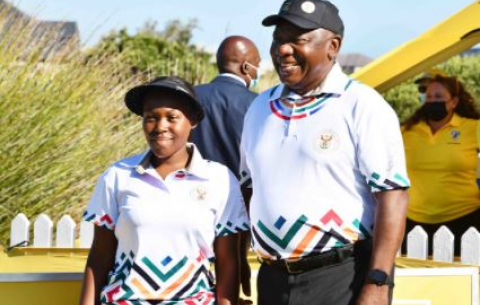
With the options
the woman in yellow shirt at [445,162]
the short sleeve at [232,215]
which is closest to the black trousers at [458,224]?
the woman in yellow shirt at [445,162]

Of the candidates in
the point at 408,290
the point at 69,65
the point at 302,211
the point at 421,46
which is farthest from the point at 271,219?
the point at 69,65

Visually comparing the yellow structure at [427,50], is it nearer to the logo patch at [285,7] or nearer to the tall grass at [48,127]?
the tall grass at [48,127]

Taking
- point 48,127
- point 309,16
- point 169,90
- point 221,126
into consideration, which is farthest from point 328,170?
point 48,127

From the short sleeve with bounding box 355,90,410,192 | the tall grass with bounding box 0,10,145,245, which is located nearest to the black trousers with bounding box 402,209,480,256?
the tall grass with bounding box 0,10,145,245

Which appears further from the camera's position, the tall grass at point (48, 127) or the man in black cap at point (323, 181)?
the tall grass at point (48, 127)

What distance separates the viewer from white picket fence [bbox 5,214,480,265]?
716cm

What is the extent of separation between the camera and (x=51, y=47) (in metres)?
10.8

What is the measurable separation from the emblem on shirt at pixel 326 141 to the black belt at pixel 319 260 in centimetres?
33

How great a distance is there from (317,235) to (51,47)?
24.0 feet

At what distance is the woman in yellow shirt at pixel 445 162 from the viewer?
8656mm

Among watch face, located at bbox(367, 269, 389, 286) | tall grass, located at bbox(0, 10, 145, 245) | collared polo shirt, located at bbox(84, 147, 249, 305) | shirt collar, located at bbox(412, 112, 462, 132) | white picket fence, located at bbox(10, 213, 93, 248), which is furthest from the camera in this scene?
tall grass, located at bbox(0, 10, 145, 245)

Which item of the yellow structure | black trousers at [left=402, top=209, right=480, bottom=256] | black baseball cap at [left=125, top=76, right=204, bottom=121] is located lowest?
black trousers at [left=402, top=209, right=480, bottom=256]

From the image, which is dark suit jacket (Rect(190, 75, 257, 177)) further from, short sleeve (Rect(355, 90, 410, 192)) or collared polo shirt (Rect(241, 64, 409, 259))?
short sleeve (Rect(355, 90, 410, 192))

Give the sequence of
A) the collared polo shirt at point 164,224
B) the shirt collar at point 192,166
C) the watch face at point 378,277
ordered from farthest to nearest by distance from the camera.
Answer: the shirt collar at point 192,166 < the collared polo shirt at point 164,224 < the watch face at point 378,277
